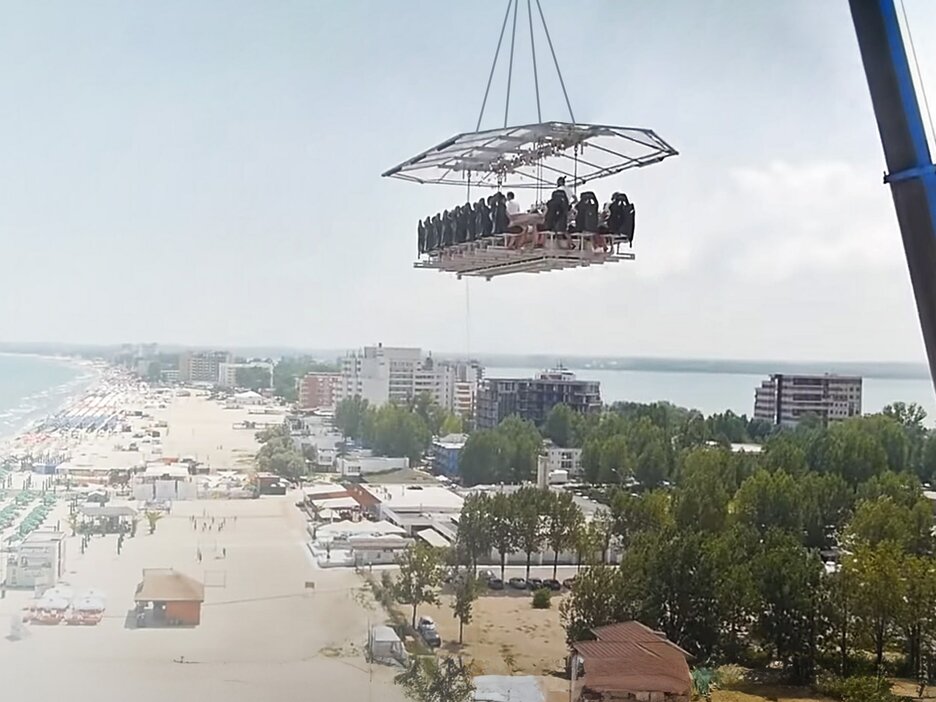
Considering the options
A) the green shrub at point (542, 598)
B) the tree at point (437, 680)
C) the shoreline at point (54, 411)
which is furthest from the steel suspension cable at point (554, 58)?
the tree at point (437, 680)

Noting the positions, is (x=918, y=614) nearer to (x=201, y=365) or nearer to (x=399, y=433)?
(x=399, y=433)

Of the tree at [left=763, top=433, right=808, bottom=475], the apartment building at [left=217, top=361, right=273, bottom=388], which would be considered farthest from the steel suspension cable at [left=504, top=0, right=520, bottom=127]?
the tree at [left=763, top=433, right=808, bottom=475]

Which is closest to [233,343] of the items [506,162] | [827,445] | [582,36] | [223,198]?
[223,198]

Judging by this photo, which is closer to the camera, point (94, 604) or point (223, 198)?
point (94, 604)

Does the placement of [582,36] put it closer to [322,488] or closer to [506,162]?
[506,162]

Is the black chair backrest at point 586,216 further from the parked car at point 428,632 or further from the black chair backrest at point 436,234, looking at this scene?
the parked car at point 428,632
